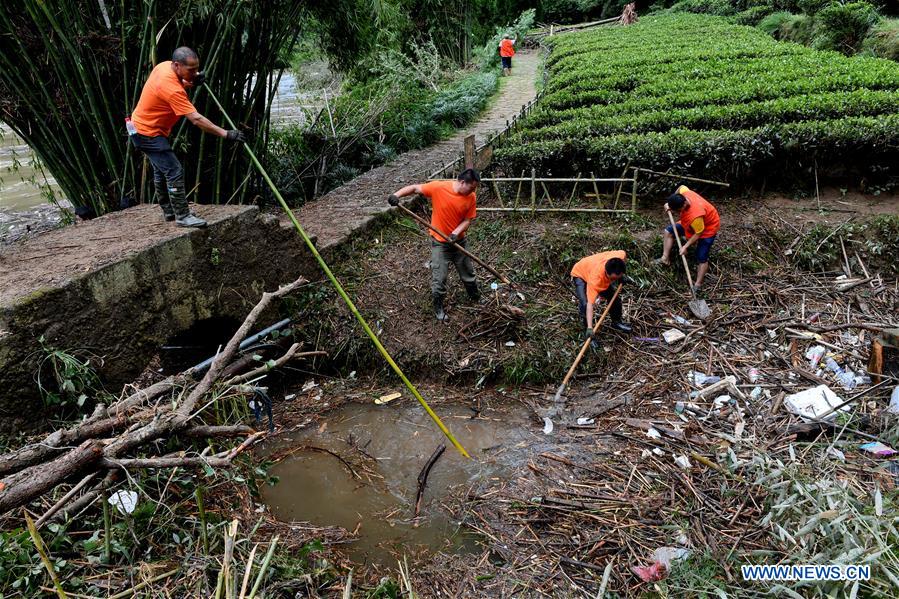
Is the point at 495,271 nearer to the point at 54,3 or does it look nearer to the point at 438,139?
the point at 54,3

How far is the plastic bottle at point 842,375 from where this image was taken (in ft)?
16.2

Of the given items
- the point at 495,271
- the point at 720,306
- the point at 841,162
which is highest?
the point at 841,162

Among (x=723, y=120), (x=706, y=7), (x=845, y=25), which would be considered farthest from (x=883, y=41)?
(x=706, y=7)

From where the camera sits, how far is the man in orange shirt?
19.8 feet

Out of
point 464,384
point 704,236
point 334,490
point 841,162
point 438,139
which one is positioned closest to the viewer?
point 334,490

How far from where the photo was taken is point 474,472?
462cm

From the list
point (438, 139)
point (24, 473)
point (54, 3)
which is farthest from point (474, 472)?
point (438, 139)

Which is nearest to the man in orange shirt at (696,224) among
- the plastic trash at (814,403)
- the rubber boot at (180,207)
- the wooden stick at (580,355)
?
the wooden stick at (580,355)

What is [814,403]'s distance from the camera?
4676 millimetres

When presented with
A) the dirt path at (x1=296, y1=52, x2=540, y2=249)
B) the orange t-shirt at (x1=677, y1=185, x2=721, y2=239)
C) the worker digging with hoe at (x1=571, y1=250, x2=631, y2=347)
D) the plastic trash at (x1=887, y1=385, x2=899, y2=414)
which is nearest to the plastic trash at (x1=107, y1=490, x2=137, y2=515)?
the dirt path at (x1=296, y1=52, x2=540, y2=249)

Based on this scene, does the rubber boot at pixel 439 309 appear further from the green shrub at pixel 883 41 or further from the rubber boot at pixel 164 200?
the green shrub at pixel 883 41

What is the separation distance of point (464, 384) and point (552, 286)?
1.67 meters

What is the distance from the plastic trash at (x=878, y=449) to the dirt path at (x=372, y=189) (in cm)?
542

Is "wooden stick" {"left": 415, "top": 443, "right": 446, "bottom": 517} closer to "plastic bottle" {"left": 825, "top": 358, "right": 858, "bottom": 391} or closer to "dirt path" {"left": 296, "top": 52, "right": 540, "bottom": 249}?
"dirt path" {"left": 296, "top": 52, "right": 540, "bottom": 249}
